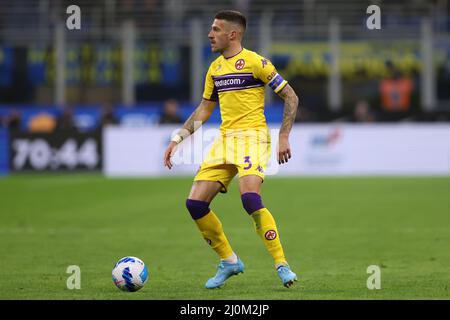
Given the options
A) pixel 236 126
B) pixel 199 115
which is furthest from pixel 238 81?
pixel 199 115

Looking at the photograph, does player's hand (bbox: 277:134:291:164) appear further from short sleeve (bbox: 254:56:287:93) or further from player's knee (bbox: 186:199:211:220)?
player's knee (bbox: 186:199:211:220)

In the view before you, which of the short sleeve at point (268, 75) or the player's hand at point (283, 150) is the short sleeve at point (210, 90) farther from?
the player's hand at point (283, 150)

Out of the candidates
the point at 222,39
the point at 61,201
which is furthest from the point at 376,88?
the point at 222,39

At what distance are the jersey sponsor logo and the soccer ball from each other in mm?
1653

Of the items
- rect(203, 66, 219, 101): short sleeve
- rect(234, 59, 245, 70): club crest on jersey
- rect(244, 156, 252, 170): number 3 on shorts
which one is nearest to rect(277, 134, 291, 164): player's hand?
rect(244, 156, 252, 170): number 3 on shorts

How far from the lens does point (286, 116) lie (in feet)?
26.4

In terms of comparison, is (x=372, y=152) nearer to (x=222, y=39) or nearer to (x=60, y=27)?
(x=60, y=27)

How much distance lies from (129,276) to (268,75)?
1.98 meters

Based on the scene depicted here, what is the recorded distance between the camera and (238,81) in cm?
814

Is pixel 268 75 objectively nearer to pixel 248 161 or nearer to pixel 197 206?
pixel 248 161

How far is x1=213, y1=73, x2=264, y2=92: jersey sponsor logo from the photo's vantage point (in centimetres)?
812
